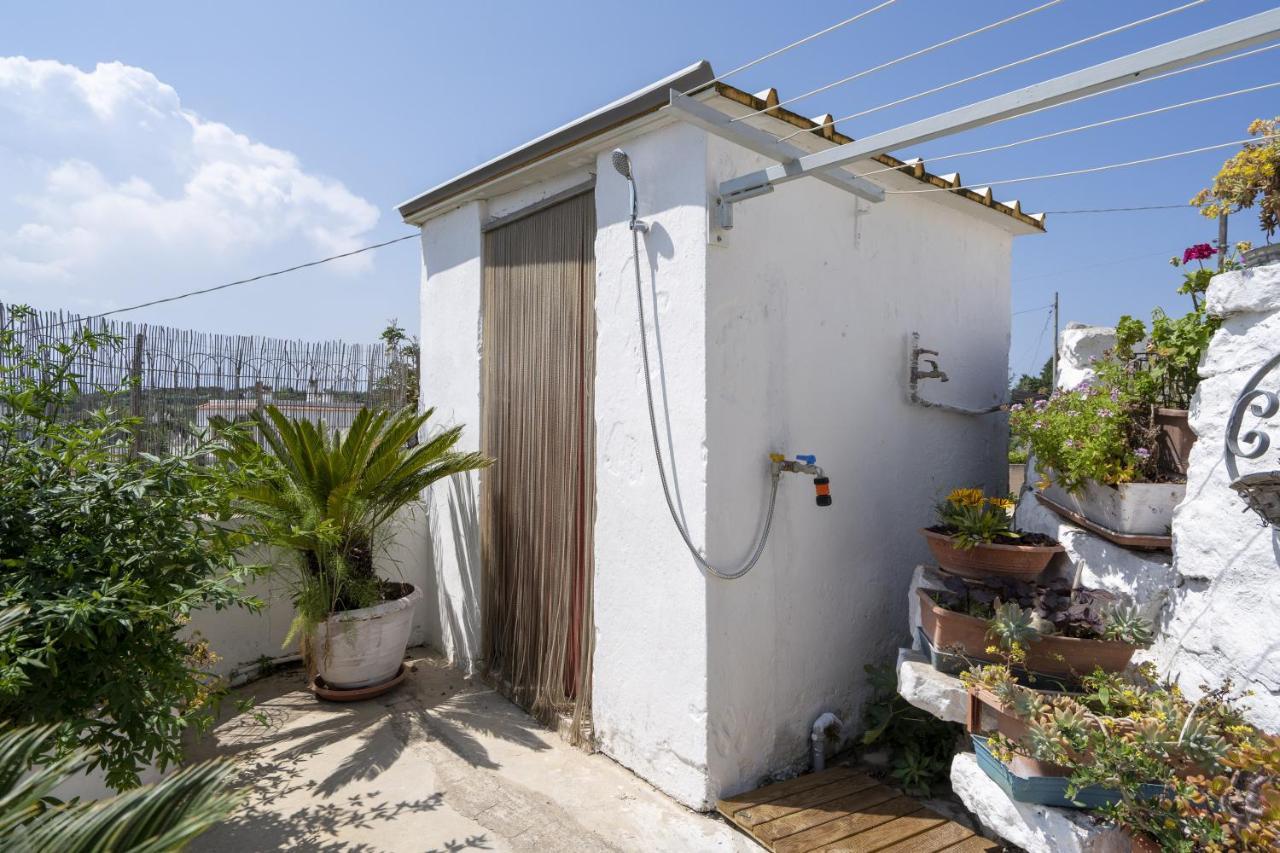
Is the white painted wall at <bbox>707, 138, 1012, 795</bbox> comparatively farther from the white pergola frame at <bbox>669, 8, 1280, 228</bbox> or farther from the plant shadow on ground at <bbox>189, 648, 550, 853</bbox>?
the plant shadow on ground at <bbox>189, 648, 550, 853</bbox>

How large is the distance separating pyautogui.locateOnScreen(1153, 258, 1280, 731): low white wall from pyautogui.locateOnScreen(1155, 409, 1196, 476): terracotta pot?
31 cm

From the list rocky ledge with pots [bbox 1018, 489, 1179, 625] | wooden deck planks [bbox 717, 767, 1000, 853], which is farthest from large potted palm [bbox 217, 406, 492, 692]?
rocky ledge with pots [bbox 1018, 489, 1179, 625]

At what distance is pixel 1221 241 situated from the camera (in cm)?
329

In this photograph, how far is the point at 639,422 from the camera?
371 cm

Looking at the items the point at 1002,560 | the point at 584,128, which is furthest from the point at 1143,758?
the point at 584,128

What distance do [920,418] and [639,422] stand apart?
6.43 feet

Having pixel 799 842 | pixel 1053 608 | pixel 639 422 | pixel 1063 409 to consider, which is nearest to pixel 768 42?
pixel 639 422

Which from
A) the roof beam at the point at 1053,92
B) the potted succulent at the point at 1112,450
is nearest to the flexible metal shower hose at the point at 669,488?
the roof beam at the point at 1053,92

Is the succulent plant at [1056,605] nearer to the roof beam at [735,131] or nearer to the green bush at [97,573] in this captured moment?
the roof beam at [735,131]

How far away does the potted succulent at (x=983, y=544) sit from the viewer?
343cm

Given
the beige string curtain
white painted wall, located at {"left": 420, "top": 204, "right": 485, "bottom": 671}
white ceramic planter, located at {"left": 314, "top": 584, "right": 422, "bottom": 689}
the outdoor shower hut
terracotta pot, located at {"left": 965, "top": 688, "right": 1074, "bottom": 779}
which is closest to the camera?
terracotta pot, located at {"left": 965, "top": 688, "right": 1074, "bottom": 779}

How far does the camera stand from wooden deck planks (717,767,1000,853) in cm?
310

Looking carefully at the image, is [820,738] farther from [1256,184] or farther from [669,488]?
[1256,184]

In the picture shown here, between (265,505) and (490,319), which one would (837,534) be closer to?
(490,319)
